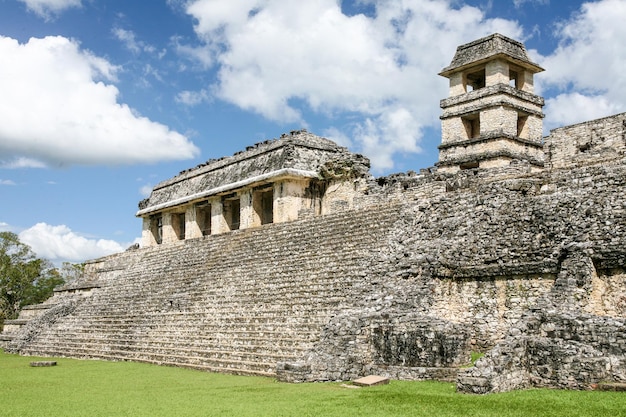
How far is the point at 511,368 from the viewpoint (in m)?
9.00

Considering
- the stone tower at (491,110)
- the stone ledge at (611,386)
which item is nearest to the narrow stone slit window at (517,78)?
the stone tower at (491,110)

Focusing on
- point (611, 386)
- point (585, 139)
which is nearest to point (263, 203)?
point (585, 139)

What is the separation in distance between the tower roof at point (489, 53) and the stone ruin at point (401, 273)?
98mm

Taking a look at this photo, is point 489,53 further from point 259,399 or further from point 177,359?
point 259,399

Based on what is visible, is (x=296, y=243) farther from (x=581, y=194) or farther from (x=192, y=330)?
(x=581, y=194)

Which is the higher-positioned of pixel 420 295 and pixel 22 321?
pixel 420 295

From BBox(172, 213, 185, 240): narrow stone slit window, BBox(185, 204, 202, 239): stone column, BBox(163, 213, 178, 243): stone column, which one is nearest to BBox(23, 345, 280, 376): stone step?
BBox(185, 204, 202, 239): stone column

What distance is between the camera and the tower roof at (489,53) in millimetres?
25766

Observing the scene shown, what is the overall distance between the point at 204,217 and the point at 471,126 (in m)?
12.1

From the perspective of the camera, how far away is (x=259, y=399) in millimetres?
9195

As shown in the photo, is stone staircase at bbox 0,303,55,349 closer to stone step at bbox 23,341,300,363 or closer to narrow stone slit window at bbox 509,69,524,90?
stone step at bbox 23,341,300,363

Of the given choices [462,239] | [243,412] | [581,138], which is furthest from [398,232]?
[581,138]

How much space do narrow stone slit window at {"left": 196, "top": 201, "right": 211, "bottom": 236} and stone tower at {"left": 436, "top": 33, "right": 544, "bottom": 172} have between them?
10.0 meters

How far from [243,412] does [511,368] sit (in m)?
3.70
